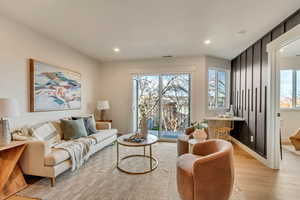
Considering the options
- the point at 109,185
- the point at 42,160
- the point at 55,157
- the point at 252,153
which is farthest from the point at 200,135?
the point at 42,160

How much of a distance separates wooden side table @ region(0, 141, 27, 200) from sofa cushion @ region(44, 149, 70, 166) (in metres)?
0.36

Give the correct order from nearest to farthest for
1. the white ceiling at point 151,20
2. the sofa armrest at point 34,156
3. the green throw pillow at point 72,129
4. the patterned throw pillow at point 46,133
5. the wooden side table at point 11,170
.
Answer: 1. the wooden side table at point 11,170
2. the white ceiling at point 151,20
3. the sofa armrest at point 34,156
4. the patterned throw pillow at point 46,133
5. the green throw pillow at point 72,129

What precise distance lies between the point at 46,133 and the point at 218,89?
4506 mm

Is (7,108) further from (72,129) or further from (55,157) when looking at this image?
(72,129)

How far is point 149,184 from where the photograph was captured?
7.39 ft

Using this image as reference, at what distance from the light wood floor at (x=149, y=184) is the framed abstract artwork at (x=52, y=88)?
144 cm

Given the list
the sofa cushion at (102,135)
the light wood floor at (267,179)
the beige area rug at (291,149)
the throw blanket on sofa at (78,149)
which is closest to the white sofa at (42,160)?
the throw blanket on sofa at (78,149)

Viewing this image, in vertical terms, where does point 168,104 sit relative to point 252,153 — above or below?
→ above

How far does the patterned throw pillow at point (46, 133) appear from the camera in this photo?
2.54 metres

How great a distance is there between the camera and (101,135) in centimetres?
345

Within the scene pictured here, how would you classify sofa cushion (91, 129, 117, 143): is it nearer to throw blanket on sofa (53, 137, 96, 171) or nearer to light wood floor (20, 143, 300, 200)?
throw blanket on sofa (53, 137, 96, 171)

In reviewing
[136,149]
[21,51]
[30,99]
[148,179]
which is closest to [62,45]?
[21,51]

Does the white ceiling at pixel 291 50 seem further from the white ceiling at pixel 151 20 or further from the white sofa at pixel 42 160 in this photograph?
the white sofa at pixel 42 160

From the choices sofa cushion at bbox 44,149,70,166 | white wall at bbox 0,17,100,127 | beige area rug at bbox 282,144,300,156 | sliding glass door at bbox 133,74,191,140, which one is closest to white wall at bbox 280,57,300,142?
beige area rug at bbox 282,144,300,156
